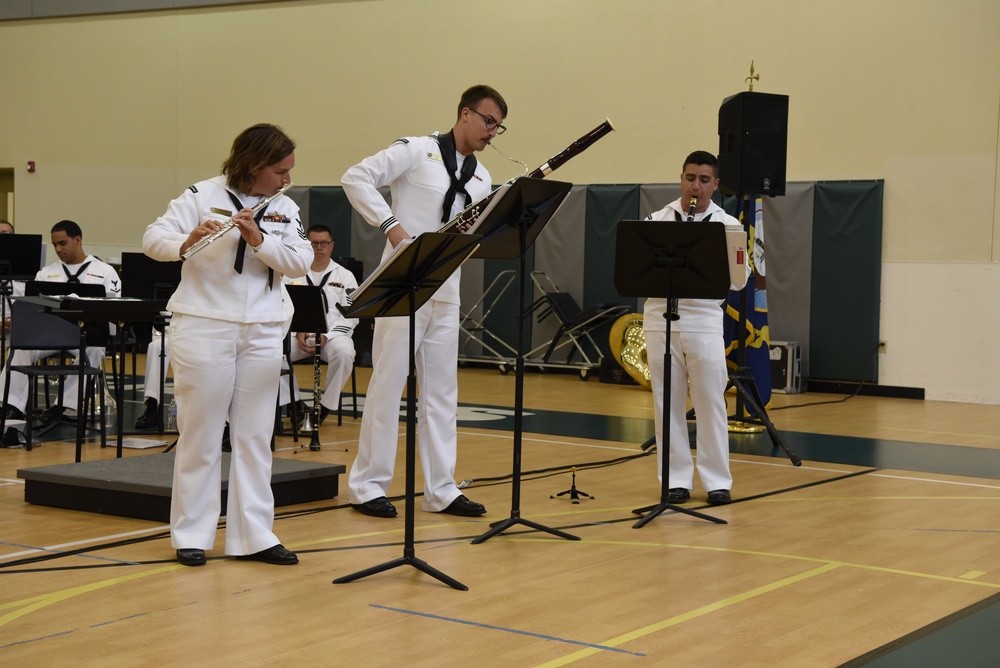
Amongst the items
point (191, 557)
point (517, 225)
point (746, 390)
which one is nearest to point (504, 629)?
point (191, 557)

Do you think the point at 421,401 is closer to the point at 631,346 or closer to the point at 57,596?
the point at 57,596

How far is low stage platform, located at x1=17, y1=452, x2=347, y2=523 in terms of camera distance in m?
5.88

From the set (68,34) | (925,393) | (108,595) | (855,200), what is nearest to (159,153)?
(68,34)

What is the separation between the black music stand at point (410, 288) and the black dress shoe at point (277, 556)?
0.38 metres

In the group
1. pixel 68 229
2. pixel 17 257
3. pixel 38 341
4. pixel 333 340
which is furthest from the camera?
pixel 17 257

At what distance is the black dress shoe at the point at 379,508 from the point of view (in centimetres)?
603

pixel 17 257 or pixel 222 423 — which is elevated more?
pixel 17 257

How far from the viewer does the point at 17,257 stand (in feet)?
34.1

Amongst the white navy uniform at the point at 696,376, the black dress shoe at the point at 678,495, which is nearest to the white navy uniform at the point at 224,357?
the white navy uniform at the point at 696,376

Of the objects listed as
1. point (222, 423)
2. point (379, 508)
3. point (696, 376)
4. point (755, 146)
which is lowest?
point (379, 508)

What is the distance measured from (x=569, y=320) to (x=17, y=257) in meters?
7.12

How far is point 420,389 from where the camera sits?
609 cm

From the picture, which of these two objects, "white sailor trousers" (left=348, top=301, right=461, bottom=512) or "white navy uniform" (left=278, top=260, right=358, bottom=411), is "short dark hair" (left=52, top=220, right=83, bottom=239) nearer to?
"white navy uniform" (left=278, top=260, right=358, bottom=411)

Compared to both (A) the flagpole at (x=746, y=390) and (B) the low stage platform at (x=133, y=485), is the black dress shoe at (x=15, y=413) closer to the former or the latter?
(B) the low stage platform at (x=133, y=485)
